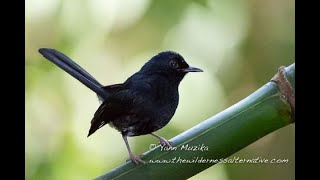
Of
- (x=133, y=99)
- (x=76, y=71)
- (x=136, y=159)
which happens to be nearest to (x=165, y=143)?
(x=136, y=159)

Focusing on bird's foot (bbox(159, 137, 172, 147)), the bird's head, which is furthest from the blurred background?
bird's foot (bbox(159, 137, 172, 147))

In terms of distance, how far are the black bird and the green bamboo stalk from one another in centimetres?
17

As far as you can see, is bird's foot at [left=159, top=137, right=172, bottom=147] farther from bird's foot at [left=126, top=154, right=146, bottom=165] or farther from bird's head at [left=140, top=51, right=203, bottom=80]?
bird's head at [left=140, top=51, right=203, bottom=80]

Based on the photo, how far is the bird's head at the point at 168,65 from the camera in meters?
1.10

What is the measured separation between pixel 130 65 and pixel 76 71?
141 mm

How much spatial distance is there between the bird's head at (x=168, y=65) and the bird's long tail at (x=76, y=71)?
111 mm

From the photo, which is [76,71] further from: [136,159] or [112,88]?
[136,159]

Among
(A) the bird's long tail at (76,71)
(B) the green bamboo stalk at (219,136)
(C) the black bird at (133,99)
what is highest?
(A) the bird's long tail at (76,71)

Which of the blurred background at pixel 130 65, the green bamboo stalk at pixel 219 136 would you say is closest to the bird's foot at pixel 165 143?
the green bamboo stalk at pixel 219 136

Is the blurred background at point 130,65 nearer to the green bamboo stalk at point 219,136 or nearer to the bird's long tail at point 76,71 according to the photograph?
the bird's long tail at point 76,71

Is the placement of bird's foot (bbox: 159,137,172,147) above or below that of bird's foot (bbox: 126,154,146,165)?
above

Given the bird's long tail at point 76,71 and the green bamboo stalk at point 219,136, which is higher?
the bird's long tail at point 76,71

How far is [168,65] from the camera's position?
1.10 m

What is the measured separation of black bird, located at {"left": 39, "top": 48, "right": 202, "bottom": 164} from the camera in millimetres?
1054
